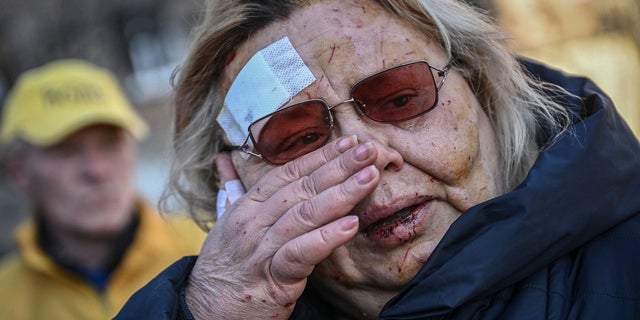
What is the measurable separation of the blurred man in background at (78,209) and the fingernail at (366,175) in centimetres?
248

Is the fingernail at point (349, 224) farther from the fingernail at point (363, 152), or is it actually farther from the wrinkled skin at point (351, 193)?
the fingernail at point (363, 152)

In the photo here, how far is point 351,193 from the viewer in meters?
1.83

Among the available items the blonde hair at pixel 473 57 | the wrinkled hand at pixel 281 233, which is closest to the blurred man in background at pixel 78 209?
the blonde hair at pixel 473 57

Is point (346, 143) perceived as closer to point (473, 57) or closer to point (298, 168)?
point (298, 168)

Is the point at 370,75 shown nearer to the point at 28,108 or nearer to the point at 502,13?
the point at 28,108

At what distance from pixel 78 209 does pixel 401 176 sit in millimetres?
2884

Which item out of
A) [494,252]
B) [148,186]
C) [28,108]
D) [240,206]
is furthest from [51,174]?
[148,186]

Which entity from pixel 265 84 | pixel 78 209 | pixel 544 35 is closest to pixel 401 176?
pixel 265 84

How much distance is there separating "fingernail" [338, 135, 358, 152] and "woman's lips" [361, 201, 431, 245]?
22 cm

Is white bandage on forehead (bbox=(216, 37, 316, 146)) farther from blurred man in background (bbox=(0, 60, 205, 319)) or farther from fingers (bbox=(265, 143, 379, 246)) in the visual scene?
blurred man in background (bbox=(0, 60, 205, 319))

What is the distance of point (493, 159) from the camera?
2.21 m

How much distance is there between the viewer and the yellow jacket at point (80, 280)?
4035 mm

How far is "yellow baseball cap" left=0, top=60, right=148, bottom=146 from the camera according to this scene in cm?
454

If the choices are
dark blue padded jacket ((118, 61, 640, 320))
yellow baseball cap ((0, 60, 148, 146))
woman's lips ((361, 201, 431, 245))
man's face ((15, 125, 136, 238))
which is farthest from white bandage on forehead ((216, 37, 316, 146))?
yellow baseball cap ((0, 60, 148, 146))
